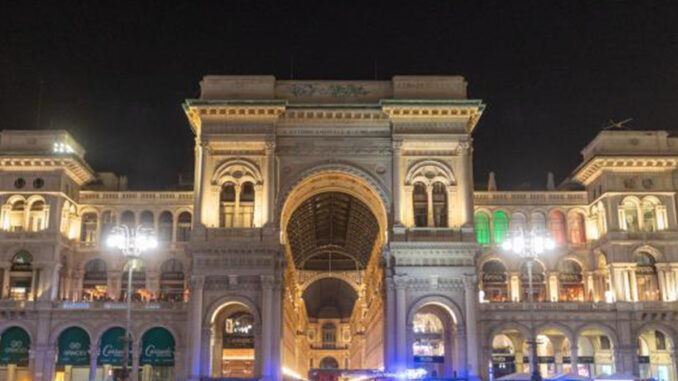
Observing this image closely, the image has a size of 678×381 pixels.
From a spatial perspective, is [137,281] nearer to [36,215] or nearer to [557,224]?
[36,215]

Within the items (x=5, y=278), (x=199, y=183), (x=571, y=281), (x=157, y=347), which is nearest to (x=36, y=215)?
(x=5, y=278)

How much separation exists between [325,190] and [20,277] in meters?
25.2

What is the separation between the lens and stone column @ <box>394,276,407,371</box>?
52.0 m

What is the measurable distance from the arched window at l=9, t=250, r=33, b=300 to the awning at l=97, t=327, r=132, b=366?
25.6 ft

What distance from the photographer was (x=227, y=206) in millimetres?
56500

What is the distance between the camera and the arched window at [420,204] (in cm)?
5672

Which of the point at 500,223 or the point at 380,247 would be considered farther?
the point at 500,223

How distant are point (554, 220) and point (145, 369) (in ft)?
122

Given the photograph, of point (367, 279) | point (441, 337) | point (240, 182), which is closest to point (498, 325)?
point (441, 337)

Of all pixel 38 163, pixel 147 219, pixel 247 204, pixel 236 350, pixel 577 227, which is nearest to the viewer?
pixel 247 204

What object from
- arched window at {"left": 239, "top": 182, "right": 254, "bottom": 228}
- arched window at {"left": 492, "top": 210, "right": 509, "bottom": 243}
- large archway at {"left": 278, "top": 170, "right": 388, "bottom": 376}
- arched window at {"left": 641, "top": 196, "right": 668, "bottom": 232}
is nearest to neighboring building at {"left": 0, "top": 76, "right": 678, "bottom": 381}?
arched window at {"left": 239, "top": 182, "right": 254, "bottom": 228}

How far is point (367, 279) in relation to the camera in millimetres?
91875

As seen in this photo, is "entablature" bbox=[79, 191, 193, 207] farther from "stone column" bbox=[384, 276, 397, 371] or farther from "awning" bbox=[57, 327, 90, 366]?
"stone column" bbox=[384, 276, 397, 371]

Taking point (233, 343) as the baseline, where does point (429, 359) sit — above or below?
below
